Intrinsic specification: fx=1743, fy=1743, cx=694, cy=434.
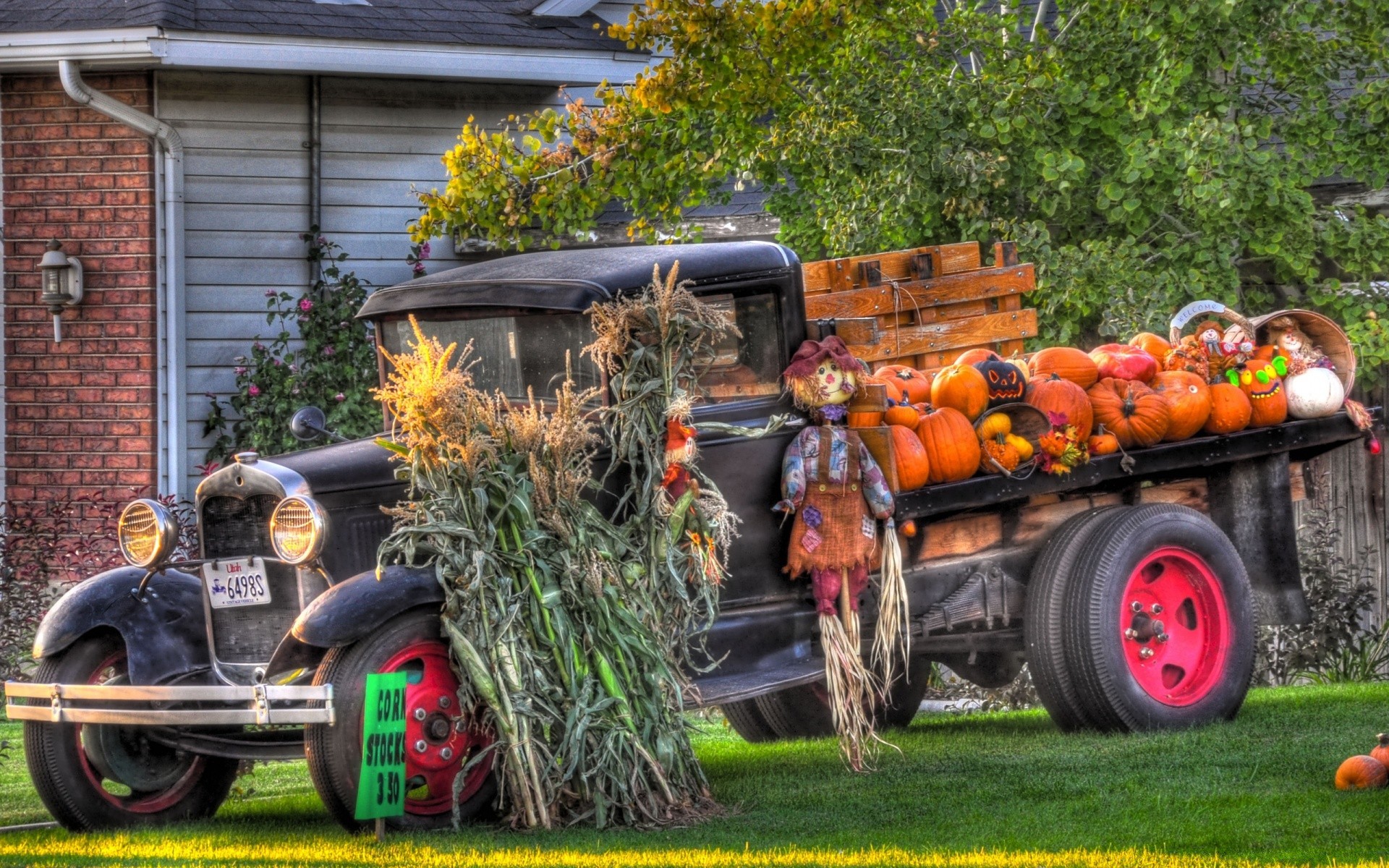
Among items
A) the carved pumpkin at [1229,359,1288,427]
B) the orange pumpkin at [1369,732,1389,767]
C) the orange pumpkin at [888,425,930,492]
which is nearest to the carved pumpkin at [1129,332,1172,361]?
the carved pumpkin at [1229,359,1288,427]

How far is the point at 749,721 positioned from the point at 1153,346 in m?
2.51

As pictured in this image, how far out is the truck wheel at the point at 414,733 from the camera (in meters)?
5.34

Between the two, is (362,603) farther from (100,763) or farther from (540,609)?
(100,763)

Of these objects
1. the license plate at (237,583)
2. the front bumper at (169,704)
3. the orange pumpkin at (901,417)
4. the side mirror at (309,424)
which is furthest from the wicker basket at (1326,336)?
the front bumper at (169,704)

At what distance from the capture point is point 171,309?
35.9 feet

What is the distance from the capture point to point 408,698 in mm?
5500

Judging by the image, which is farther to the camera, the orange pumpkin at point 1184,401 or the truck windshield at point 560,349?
the orange pumpkin at point 1184,401

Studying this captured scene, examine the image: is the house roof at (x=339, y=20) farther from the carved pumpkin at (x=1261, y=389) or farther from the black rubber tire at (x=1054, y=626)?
the black rubber tire at (x=1054, y=626)

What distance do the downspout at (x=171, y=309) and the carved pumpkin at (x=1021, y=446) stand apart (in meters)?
6.06

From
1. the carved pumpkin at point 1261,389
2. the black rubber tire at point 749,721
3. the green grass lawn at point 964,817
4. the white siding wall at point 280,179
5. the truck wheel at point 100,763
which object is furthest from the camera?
the white siding wall at point 280,179

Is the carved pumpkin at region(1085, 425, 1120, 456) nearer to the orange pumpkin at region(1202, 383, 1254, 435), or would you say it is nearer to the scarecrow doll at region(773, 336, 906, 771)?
the orange pumpkin at region(1202, 383, 1254, 435)

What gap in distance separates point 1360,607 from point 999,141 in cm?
356

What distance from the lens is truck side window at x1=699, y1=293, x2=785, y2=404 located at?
6.44 meters

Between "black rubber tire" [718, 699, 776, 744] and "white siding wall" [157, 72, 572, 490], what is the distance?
4.64 meters
